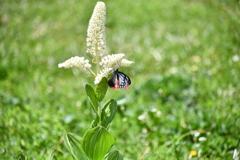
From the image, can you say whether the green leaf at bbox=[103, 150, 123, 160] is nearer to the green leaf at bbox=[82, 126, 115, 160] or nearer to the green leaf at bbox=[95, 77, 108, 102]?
the green leaf at bbox=[82, 126, 115, 160]

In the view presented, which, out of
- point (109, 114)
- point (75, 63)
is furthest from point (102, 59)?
point (109, 114)

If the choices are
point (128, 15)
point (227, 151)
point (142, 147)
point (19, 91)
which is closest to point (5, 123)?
point (19, 91)

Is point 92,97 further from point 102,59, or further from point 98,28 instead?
point 98,28

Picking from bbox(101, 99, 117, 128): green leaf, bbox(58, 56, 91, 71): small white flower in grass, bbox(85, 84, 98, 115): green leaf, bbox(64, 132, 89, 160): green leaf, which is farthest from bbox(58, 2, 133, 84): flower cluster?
bbox(64, 132, 89, 160): green leaf

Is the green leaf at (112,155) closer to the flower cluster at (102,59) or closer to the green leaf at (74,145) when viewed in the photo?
the green leaf at (74,145)

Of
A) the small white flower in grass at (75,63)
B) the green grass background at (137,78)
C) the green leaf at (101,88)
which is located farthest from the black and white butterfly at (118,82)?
the green grass background at (137,78)

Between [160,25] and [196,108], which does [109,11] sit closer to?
[160,25]
